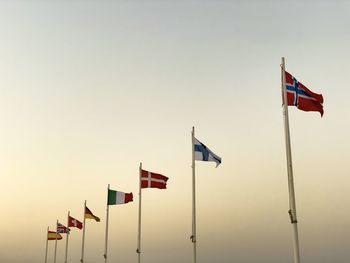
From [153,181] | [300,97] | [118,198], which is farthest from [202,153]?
[118,198]

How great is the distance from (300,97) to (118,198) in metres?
26.2

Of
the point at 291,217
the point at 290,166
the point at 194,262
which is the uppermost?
the point at 290,166

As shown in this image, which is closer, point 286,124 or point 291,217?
point 291,217

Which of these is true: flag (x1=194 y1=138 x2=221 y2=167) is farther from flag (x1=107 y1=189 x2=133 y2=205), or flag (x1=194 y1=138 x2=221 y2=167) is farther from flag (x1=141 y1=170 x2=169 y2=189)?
flag (x1=107 y1=189 x2=133 y2=205)

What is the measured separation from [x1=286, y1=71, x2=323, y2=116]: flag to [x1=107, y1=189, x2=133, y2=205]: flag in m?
25.2

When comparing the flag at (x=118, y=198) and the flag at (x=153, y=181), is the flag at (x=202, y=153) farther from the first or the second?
the flag at (x=118, y=198)

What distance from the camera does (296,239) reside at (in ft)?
72.2

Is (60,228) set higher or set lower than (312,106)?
lower

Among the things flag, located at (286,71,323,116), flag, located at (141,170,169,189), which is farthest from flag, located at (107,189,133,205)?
flag, located at (286,71,323,116)

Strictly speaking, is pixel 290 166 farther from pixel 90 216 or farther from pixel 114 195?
pixel 90 216

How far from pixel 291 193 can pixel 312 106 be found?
532 cm

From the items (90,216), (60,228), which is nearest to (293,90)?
(90,216)

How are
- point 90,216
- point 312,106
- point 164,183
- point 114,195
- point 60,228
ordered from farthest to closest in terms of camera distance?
point 60,228, point 90,216, point 114,195, point 164,183, point 312,106

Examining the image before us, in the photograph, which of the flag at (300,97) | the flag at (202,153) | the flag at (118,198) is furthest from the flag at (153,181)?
the flag at (300,97)
